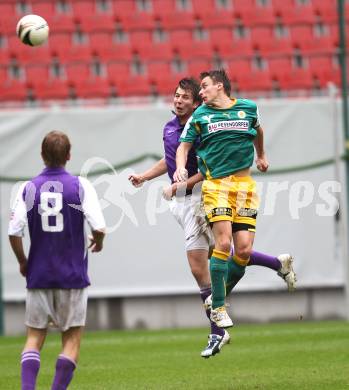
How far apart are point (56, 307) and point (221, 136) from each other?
227 centimetres

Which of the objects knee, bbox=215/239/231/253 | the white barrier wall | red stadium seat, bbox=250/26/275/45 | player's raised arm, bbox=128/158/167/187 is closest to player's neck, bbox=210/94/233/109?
player's raised arm, bbox=128/158/167/187

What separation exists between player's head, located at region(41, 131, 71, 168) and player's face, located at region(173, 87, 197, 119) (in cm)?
232

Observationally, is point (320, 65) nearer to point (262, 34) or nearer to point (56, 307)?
point (262, 34)

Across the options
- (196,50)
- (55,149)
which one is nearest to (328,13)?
(196,50)

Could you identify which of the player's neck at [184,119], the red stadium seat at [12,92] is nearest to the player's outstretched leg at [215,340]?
the player's neck at [184,119]

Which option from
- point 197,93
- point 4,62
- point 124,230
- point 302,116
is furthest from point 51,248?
point 4,62

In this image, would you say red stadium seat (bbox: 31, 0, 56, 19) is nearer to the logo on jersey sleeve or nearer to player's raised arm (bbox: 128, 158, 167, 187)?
player's raised arm (bbox: 128, 158, 167, 187)

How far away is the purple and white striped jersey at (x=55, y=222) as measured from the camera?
609 centimetres

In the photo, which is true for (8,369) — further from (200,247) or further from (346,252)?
(346,252)

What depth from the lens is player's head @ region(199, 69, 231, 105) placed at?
7820mm

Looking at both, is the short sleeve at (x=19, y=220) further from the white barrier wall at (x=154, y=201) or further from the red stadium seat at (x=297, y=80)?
the red stadium seat at (x=297, y=80)

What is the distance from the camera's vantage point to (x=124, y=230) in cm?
1322

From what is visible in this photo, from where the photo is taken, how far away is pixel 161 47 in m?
17.5

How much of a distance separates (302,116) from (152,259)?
2884 mm
